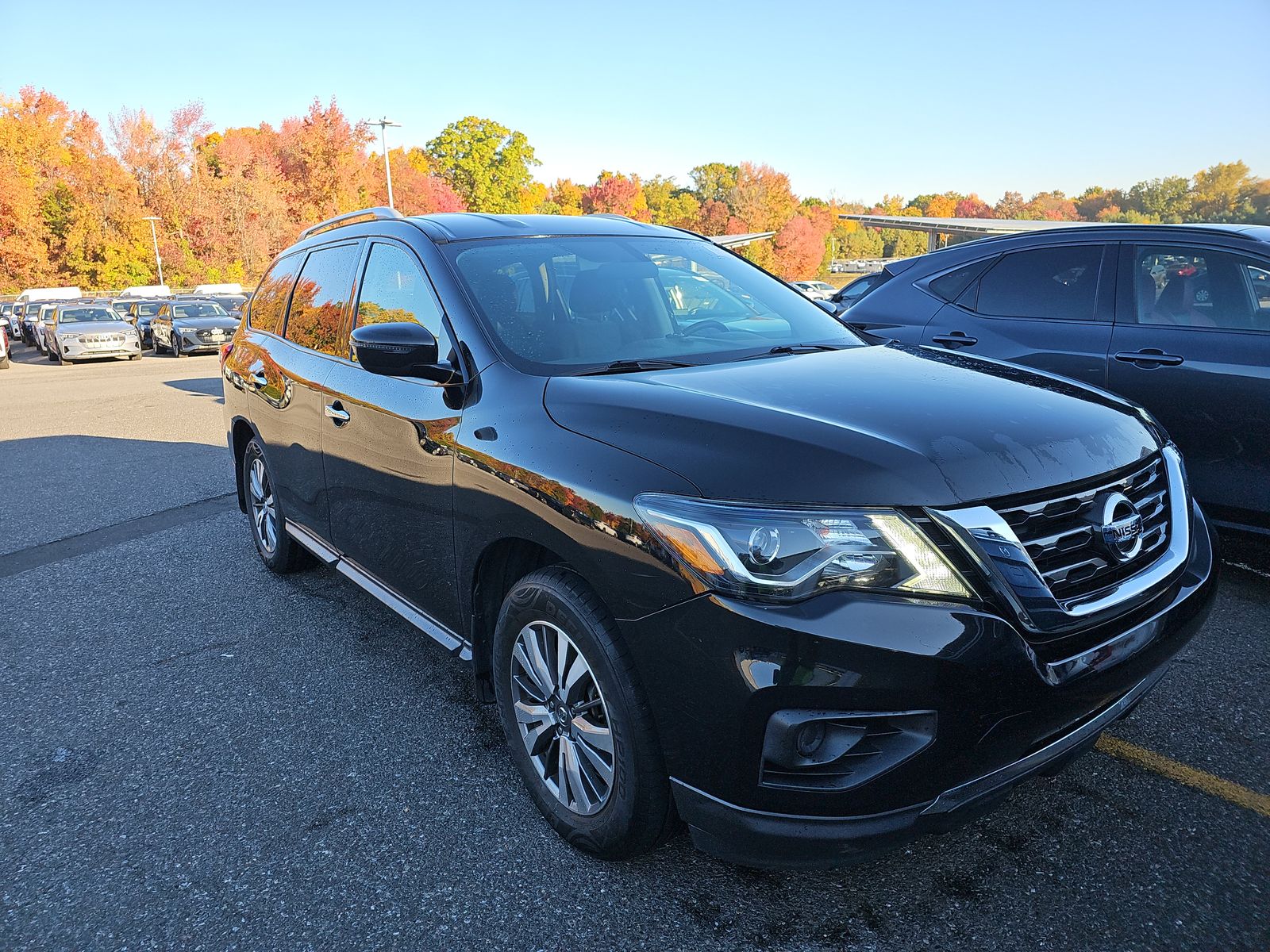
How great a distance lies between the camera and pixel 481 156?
9438 cm

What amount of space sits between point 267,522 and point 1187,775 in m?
4.48

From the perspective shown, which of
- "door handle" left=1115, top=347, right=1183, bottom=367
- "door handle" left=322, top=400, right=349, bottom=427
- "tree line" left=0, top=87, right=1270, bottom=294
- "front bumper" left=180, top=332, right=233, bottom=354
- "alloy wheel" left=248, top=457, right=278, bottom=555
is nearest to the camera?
"door handle" left=322, top=400, right=349, bottom=427

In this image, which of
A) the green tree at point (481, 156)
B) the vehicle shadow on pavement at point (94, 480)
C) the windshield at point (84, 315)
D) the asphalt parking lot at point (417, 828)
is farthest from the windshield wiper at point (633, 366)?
the green tree at point (481, 156)

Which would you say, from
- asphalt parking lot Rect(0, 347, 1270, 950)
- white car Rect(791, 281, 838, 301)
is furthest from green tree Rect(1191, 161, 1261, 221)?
asphalt parking lot Rect(0, 347, 1270, 950)

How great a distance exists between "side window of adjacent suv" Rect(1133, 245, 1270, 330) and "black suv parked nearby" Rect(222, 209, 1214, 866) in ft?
6.72

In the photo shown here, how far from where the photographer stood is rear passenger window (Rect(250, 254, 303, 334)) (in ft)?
14.9

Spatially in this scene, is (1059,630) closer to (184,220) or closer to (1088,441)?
(1088,441)

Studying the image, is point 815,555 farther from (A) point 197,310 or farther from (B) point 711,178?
(B) point 711,178

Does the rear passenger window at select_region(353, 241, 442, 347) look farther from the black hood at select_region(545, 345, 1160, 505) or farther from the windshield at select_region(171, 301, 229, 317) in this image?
the windshield at select_region(171, 301, 229, 317)

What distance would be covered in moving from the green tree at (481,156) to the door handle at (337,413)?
95528 mm

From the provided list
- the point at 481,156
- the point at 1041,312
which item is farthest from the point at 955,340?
the point at 481,156

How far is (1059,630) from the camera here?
1939 mm

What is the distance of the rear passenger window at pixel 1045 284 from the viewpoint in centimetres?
471

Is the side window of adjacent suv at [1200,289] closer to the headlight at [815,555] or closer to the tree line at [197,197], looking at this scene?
the headlight at [815,555]
